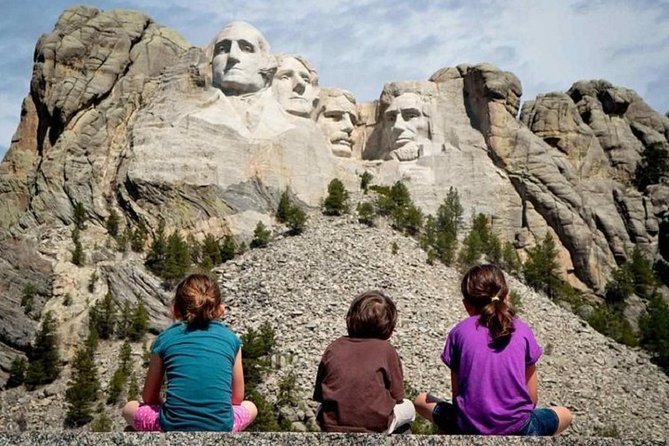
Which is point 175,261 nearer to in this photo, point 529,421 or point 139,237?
point 139,237

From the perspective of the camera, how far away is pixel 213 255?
1053 inches

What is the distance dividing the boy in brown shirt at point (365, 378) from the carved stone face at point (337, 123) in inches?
990

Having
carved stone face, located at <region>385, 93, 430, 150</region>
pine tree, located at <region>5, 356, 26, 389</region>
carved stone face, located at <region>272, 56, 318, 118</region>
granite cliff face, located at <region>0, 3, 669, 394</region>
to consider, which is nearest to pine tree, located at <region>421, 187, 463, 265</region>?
granite cliff face, located at <region>0, 3, 669, 394</region>

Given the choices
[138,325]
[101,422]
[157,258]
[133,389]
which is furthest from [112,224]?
[101,422]

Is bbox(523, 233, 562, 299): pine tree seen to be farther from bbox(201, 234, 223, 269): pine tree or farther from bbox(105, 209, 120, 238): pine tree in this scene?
bbox(105, 209, 120, 238): pine tree

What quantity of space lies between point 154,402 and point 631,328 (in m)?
24.5

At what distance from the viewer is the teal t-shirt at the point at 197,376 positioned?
7031mm

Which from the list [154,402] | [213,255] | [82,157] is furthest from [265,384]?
[154,402]

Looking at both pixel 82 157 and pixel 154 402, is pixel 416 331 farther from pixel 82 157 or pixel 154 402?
pixel 154 402

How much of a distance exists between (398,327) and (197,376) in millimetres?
17516

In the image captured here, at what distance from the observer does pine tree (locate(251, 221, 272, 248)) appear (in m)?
27.3

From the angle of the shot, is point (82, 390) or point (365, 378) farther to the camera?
point (82, 390)

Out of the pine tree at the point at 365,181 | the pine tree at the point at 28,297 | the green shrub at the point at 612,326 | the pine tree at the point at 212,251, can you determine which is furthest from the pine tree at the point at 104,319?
the green shrub at the point at 612,326

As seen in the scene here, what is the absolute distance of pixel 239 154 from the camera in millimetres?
28766
